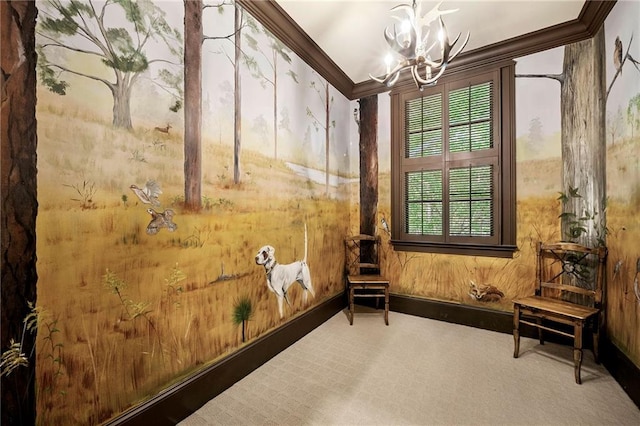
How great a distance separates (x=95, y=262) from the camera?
1300 millimetres

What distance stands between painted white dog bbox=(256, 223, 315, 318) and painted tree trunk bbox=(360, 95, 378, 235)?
1.14 m

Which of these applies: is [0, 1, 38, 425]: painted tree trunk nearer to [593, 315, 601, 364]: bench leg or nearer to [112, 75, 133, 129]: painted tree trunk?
[112, 75, 133, 129]: painted tree trunk

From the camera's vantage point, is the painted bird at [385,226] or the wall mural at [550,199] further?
the painted bird at [385,226]

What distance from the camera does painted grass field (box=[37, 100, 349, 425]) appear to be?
1176mm

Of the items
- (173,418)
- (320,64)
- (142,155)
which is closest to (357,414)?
(173,418)

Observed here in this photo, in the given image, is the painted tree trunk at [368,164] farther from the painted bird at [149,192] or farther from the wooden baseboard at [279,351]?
the painted bird at [149,192]

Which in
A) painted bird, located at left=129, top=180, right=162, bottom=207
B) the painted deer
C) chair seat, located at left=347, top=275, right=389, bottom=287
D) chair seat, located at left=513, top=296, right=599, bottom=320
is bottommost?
chair seat, located at left=347, top=275, right=389, bottom=287

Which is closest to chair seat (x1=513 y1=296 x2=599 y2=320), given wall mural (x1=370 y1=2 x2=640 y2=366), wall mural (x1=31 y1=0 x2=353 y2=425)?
wall mural (x1=370 y1=2 x2=640 y2=366)

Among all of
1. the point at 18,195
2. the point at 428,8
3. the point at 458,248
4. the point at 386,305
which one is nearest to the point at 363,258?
the point at 386,305

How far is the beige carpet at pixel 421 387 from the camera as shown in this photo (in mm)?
1656

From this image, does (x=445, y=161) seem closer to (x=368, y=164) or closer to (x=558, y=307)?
(x=368, y=164)

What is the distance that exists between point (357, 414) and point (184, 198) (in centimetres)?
174

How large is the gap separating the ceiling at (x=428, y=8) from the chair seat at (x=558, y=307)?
2.43 m

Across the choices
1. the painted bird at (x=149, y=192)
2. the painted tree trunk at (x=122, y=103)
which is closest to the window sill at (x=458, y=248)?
the painted bird at (x=149, y=192)
